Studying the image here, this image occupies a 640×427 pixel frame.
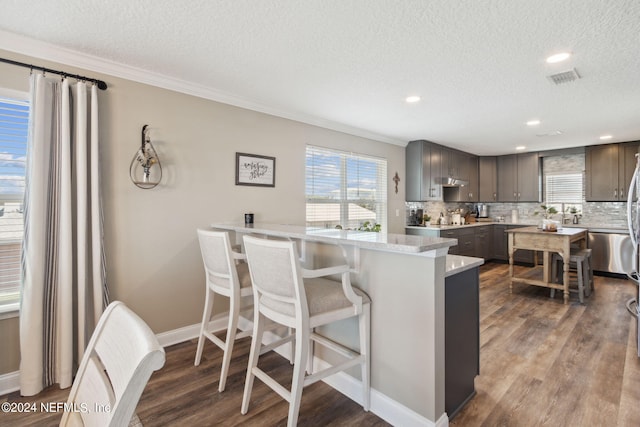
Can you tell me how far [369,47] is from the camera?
2.21 m

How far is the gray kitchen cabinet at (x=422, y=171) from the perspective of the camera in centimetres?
531

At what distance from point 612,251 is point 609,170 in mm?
1493

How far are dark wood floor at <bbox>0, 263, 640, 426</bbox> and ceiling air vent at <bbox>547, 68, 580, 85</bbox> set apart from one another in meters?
2.36

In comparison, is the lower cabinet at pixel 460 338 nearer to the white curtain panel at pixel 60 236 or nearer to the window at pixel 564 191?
the white curtain panel at pixel 60 236

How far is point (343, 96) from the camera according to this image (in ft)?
10.4

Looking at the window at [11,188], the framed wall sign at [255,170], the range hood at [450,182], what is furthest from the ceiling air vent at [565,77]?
the window at [11,188]

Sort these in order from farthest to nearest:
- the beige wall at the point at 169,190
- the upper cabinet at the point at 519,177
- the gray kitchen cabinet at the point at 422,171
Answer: the upper cabinet at the point at 519,177 → the gray kitchen cabinet at the point at 422,171 → the beige wall at the point at 169,190

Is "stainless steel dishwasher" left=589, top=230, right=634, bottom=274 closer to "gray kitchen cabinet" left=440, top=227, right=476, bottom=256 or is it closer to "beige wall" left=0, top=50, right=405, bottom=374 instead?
"gray kitchen cabinet" left=440, top=227, right=476, bottom=256

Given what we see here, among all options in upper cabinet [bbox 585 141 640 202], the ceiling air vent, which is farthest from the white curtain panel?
upper cabinet [bbox 585 141 640 202]

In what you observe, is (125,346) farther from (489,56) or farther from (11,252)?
(489,56)

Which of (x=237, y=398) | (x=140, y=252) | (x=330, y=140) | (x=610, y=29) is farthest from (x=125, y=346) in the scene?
(x=330, y=140)

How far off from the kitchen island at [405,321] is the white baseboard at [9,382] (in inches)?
86.3

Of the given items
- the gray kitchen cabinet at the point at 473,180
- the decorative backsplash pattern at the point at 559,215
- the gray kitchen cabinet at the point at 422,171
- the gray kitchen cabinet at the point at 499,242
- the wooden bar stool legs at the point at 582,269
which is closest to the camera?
the wooden bar stool legs at the point at 582,269

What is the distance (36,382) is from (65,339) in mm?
298
